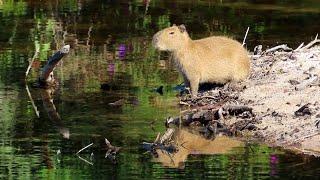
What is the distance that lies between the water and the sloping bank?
29cm

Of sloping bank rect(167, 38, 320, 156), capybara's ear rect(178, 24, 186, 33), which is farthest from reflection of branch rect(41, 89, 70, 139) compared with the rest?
capybara's ear rect(178, 24, 186, 33)

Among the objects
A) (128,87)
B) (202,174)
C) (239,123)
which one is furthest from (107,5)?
(202,174)

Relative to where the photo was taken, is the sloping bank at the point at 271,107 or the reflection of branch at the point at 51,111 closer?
the sloping bank at the point at 271,107

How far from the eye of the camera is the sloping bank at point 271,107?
367 inches

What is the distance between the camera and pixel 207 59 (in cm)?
1133

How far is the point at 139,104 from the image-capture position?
1093 cm

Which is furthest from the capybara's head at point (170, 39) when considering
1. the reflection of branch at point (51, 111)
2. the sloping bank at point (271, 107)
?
the reflection of branch at point (51, 111)

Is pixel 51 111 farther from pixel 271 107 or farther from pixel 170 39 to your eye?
pixel 271 107

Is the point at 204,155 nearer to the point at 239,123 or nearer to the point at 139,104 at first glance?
the point at 239,123

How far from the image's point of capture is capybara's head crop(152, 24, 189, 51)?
1095cm

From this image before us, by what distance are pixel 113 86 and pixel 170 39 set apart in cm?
119

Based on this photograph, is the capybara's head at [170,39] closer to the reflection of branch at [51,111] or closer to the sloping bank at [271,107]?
the sloping bank at [271,107]

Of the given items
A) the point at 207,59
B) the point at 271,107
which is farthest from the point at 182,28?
the point at 271,107

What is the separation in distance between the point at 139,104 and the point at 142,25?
6.32 meters
